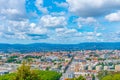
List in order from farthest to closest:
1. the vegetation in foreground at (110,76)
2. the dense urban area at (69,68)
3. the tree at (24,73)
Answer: the dense urban area at (69,68) < the vegetation in foreground at (110,76) < the tree at (24,73)

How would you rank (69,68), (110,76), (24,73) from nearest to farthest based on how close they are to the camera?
(24,73)
(110,76)
(69,68)

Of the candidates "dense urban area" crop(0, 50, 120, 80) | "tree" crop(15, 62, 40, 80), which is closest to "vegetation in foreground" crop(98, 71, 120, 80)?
"dense urban area" crop(0, 50, 120, 80)

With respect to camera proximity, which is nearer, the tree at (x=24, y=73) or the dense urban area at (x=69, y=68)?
the tree at (x=24, y=73)

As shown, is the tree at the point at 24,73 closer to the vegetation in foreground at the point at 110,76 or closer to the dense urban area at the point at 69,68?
the dense urban area at the point at 69,68

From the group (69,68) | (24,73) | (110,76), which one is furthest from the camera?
(69,68)

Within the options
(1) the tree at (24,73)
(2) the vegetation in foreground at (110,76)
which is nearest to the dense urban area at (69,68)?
(2) the vegetation in foreground at (110,76)

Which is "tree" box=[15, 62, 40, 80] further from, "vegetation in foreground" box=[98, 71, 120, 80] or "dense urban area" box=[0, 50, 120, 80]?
"vegetation in foreground" box=[98, 71, 120, 80]

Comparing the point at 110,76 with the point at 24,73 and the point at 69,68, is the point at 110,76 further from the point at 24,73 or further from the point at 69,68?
the point at 69,68

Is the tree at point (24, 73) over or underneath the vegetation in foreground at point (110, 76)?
over

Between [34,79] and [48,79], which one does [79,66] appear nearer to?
[48,79]

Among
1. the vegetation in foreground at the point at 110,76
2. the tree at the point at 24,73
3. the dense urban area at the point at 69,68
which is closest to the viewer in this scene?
the tree at the point at 24,73

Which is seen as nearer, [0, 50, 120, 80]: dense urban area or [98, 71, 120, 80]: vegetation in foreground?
[98, 71, 120, 80]: vegetation in foreground

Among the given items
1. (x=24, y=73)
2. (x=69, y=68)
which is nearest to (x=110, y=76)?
(x=24, y=73)
